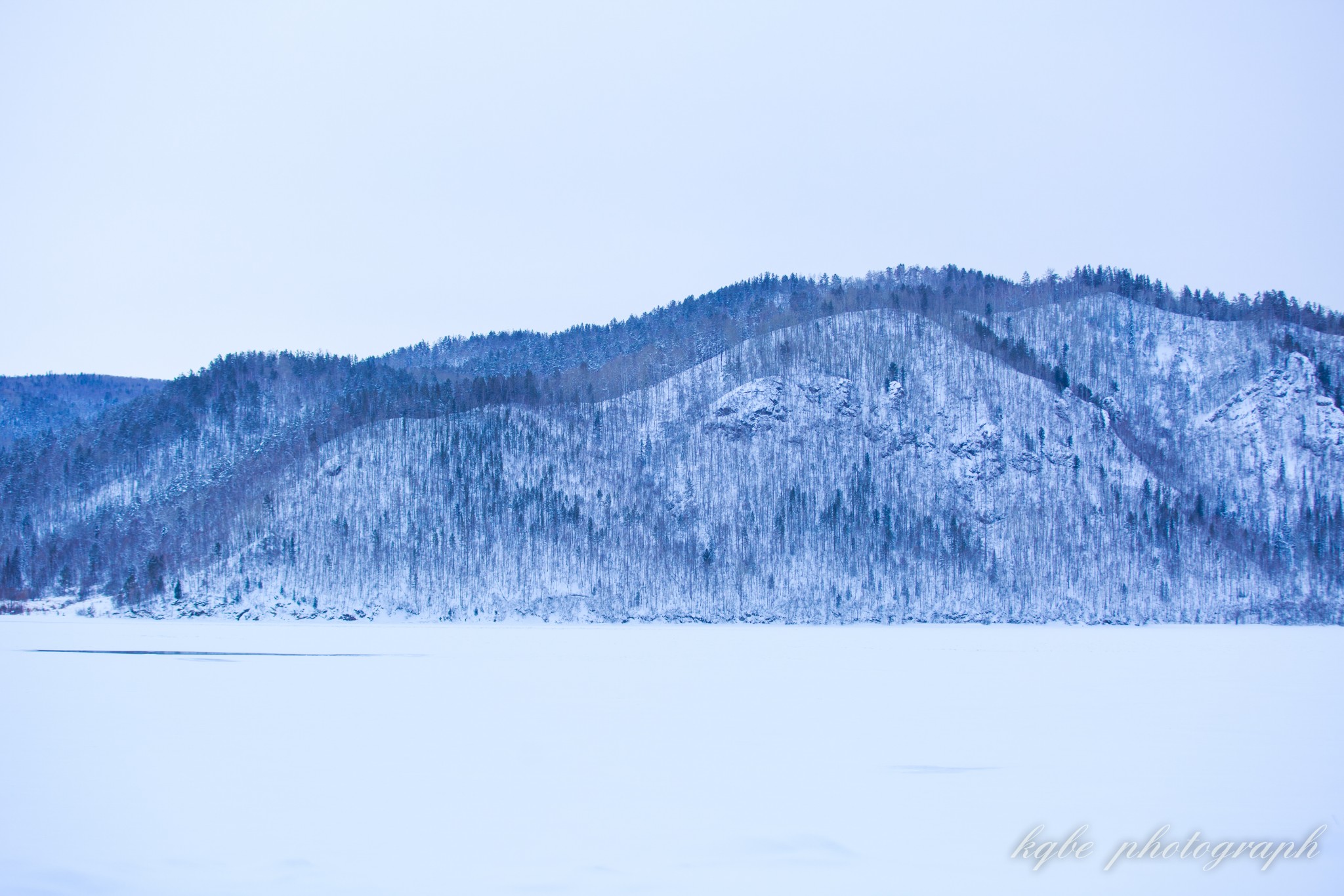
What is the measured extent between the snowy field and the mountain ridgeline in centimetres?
6943

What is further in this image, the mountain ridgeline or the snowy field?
the mountain ridgeline

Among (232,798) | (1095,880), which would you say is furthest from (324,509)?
(1095,880)

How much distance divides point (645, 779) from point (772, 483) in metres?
108

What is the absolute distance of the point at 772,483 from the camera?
128m

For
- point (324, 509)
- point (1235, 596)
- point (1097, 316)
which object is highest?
point (1097, 316)

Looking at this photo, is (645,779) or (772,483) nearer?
(645,779)

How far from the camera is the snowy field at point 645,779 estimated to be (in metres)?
14.7

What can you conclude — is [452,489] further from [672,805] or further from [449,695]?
[672,805]

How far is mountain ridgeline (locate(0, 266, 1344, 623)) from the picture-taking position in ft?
367

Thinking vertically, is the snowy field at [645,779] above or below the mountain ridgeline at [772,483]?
below

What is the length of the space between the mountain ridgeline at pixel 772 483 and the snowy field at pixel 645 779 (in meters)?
69.4

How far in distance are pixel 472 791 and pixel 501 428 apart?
112144mm

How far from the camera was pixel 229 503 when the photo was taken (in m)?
130

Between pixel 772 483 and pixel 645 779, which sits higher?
pixel 772 483
